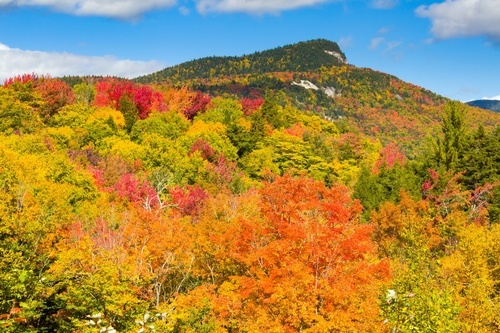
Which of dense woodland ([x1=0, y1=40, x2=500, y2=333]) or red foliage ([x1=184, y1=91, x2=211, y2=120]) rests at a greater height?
red foliage ([x1=184, y1=91, x2=211, y2=120])

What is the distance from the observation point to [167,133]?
2876 inches

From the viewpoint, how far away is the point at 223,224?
3250cm

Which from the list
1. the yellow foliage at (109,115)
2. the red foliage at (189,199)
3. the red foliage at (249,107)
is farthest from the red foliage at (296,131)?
the red foliage at (189,199)

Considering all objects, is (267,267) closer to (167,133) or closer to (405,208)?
(405,208)

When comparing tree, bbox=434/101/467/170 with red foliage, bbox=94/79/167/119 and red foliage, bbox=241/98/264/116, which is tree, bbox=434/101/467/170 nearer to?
red foliage, bbox=241/98/264/116

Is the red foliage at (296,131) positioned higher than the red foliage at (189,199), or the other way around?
the red foliage at (296,131)

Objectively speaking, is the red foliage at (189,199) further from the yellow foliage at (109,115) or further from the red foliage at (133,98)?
the red foliage at (133,98)

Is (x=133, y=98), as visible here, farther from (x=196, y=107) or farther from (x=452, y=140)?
(x=452, y=140)

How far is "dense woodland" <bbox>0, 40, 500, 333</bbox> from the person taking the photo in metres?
21.3

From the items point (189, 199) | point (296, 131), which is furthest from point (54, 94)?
point (296, 131)

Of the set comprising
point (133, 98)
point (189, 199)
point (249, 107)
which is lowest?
point (189, 199)

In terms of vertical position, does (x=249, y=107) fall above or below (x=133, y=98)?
above

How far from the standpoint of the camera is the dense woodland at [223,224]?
21.3 m

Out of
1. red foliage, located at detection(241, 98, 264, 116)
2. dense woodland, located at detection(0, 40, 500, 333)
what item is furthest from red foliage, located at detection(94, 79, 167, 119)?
red foliage, located at detection(241, 98, 264, 116)
